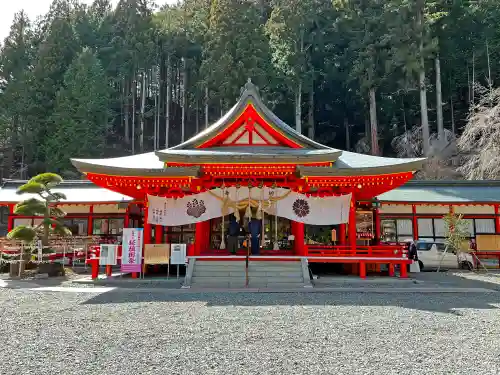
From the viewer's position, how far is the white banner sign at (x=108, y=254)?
11.8 meters

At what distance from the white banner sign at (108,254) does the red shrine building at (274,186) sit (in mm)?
1256

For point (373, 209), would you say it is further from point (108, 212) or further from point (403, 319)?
point (108, 212)

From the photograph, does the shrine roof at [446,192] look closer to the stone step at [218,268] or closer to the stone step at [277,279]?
the stone step at [277,279]

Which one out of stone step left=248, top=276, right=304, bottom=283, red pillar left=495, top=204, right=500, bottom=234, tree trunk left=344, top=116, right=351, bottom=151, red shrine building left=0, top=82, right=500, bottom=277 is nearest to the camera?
stone step left=248, top=276, right=304, bottom=283

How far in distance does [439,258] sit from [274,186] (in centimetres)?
825

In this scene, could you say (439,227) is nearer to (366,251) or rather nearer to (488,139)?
(488,139)

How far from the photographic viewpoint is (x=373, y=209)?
54.1ft

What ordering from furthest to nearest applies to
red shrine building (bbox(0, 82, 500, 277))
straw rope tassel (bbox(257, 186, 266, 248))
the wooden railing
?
straw rope tassel (bbox(257, 186, 266, 248))
the wooden railing
red shrine building (bbox(0, 82, 500, 277))

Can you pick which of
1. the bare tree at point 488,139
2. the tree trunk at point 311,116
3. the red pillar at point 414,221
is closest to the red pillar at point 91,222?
the red pillar at point 414,221

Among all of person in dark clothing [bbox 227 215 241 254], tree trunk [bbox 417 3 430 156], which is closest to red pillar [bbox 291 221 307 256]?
person in dark clothing [bbox 227 215 241 254]

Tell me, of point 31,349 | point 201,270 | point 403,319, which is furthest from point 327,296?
point 31,349

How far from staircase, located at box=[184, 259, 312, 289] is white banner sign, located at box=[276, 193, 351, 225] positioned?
5.36 ft

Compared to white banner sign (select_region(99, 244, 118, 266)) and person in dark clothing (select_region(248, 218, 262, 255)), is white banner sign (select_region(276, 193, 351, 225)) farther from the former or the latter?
white banner sign (select_region(99, 244, 118, 266))

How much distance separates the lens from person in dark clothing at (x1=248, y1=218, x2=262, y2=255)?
43.5 ft
